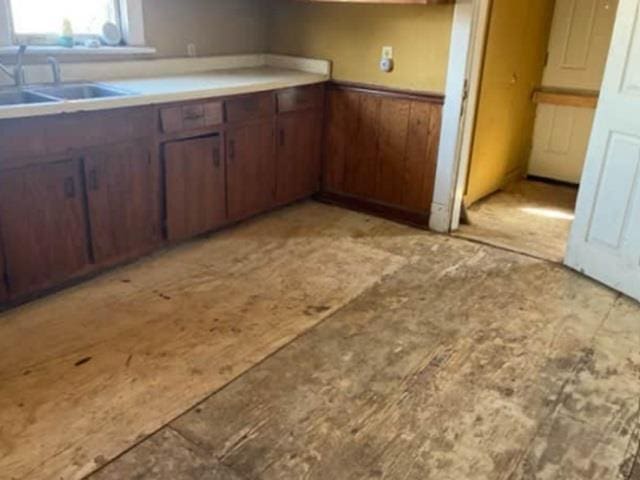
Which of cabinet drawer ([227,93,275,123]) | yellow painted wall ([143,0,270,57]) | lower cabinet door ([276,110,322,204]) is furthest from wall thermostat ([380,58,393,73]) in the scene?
yellow painted wall ([143,0,270,57])

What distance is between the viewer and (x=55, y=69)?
9.84ft

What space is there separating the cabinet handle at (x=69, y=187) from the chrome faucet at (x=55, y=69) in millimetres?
701

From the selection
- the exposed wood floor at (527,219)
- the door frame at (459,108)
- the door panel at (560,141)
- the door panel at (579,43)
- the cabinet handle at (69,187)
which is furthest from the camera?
the door panel at (560,141)

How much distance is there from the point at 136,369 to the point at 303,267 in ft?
3.95

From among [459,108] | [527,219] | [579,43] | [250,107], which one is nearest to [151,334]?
[250,107]

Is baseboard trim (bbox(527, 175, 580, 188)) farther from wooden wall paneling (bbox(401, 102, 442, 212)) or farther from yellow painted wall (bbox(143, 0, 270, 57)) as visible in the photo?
yellow painted wall (bbox(143, 0, 270, 57))

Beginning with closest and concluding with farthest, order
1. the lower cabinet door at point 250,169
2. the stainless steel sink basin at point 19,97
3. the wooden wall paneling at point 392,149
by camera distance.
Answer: the stainless steel sink basin at point 19,97 → the lower cabinet door at point 250,169 → the wooden wall paneling at point 392,149

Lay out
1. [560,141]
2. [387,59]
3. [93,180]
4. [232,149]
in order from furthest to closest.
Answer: [560,141] → [387,59] → [232,149] → [93,180]

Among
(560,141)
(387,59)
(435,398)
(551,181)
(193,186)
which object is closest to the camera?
(435,398)

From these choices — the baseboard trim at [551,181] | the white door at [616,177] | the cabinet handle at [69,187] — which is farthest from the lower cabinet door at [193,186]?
the baseboard trim at [551,181]

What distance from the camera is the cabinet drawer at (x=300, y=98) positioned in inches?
148

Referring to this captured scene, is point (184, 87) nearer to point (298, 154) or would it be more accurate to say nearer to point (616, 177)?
point (298, 154)

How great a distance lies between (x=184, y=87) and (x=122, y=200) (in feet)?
2.39

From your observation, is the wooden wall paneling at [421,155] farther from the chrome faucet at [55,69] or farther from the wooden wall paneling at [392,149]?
the chrome faucet at [55,69]
